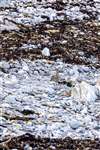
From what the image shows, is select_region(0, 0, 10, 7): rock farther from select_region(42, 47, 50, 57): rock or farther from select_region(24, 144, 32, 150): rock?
select_region(24, 144, 32, 150): rock

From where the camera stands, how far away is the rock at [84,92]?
10977mm

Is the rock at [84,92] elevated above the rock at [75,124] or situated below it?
below

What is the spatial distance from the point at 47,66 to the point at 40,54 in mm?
1041

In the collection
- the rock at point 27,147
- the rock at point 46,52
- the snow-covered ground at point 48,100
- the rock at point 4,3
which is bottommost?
the rock at point 4,3

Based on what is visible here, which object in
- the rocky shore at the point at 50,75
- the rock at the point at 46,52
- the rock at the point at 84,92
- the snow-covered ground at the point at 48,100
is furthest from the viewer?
the rock at the point at 46,52

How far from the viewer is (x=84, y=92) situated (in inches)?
435

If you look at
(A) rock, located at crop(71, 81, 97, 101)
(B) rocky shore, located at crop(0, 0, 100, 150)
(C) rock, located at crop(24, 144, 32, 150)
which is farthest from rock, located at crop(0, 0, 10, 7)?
(C) rock, located at crop(24, 144, 32, 150)

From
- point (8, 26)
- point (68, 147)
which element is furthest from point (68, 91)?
point (8, 26)

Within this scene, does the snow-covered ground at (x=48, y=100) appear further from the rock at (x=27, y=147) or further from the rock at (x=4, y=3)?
the rock at (x=4, y=3)

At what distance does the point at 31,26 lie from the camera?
55.0 feet

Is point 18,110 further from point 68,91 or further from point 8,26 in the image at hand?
point 8,26

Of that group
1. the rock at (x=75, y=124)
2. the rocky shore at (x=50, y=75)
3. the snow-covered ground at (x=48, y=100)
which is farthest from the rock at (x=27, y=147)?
the rock at (x=75, y=124)

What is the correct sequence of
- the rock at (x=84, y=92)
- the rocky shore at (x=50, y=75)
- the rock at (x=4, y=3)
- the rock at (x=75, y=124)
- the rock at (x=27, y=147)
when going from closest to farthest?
the rock at (x=27, y=147) < the rocky shore at (x=50, y=75) < the rock at (x=75, y=124) < the rock at (x=84, y=92) < the rock at (x=4, y=3)

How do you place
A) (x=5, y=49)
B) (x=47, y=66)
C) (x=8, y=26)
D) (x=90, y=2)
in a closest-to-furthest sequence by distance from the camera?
(x=47, y=66)
(x=5, y=49)
(x=8, y=26)
(x=90, y=2)
